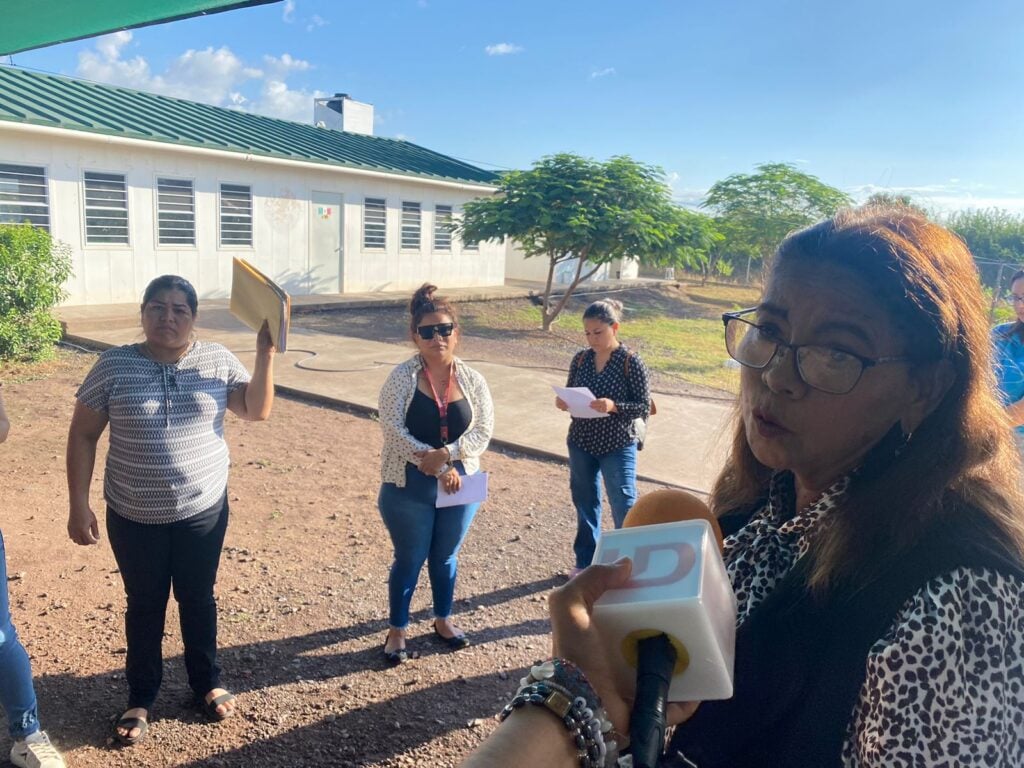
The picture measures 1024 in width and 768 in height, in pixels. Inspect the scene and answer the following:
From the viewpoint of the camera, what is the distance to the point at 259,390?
11.0 feet

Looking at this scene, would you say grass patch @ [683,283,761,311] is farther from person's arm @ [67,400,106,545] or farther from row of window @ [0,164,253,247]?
person's arm @ [67,400,106,545]

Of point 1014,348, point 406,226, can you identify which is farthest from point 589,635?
point 406,226

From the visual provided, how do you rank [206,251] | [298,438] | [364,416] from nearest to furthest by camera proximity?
[298,438], [364,416], [206,251]

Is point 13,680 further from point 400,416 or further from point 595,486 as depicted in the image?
point 595,486

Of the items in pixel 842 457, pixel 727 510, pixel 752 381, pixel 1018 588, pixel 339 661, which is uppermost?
pixel 752 381

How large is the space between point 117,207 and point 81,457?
12.8 m

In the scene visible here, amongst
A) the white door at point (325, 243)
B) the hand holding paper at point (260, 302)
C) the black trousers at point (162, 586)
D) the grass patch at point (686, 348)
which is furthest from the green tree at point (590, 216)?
the black trousers at point (162, 586)

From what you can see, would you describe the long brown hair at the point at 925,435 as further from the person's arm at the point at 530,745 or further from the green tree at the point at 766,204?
the green tree at the point at 766,204

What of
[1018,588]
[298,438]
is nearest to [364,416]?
[298,438]

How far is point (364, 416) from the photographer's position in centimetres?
830

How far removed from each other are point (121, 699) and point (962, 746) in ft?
11.3

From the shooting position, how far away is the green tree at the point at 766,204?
Result: 29.9 metres

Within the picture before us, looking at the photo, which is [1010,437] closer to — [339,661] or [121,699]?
[339,661]

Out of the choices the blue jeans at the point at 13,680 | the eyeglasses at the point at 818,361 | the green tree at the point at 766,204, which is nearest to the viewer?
the eyeglasses at the point at 818,361
